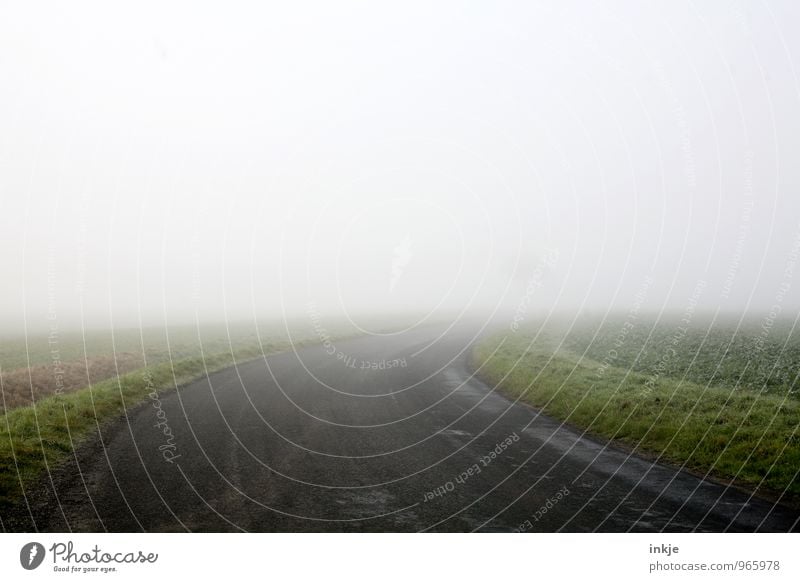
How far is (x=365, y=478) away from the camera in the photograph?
359 inches

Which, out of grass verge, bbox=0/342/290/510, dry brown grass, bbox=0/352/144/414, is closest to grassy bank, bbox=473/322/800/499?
grass verge, bbox=0/342/290/510

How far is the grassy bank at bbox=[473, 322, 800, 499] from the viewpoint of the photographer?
10125 mm

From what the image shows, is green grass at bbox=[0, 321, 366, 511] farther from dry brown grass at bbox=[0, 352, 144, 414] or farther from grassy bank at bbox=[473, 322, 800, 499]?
grassy bank at bbox=[473, 322, 800, 499]

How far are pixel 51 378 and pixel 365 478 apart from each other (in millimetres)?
15945

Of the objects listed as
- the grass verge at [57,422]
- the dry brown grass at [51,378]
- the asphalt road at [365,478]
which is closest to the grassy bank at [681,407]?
the asphalt road at [365,478]

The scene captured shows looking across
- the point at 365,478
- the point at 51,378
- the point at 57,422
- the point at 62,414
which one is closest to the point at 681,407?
the point at 365,478

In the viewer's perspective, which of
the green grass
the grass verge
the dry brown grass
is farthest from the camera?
the dry brown grass

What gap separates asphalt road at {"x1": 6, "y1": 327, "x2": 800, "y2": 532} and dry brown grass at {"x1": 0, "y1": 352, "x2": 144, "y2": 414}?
3.88 metres

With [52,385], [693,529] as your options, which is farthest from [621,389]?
[52,385]

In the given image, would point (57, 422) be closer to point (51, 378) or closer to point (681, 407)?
point (51, 378)

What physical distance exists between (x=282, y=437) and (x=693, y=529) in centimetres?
838

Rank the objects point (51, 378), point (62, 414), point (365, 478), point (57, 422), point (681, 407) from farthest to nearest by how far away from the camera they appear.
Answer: point (51, 378) → point (681, 407) → point (62, 414) → point (57, 422) → point (365, 478)

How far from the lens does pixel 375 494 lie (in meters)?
8.28

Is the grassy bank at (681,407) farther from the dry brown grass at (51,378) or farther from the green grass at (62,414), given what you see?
the dry brown grass at (51,378)
